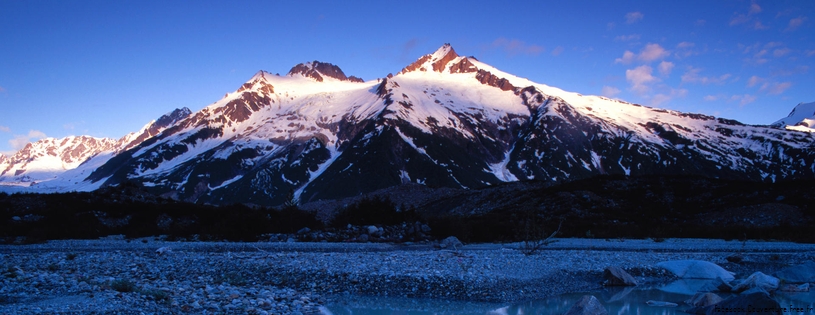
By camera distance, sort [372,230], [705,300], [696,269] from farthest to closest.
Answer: [372,230] < [696,269] < [705,300]

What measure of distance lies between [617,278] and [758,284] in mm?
4253

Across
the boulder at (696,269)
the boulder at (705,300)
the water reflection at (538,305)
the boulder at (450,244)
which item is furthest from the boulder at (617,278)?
the boulder at (450,244)

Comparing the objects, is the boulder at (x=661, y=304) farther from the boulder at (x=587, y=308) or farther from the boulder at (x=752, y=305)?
the boulder at (x=587, y=308)

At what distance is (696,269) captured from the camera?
2131 centimetres

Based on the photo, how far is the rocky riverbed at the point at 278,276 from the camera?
1388cm

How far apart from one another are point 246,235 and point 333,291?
19666 millimetres

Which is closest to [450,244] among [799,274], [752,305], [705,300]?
[799,274]

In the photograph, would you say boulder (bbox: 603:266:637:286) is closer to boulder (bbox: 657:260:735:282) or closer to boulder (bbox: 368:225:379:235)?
boulder (bbox: 657:260:735:282)

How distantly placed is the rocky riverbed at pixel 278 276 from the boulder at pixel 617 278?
441 millimetres

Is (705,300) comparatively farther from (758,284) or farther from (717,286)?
(758,284)

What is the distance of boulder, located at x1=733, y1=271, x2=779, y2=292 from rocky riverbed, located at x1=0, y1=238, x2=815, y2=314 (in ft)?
10.5

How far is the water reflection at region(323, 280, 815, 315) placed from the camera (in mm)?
15305

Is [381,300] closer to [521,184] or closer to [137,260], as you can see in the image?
[137,260]

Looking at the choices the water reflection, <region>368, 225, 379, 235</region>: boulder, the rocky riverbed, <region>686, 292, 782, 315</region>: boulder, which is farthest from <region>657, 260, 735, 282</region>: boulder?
<region>368, 225, 379, 235</region>: boulder
